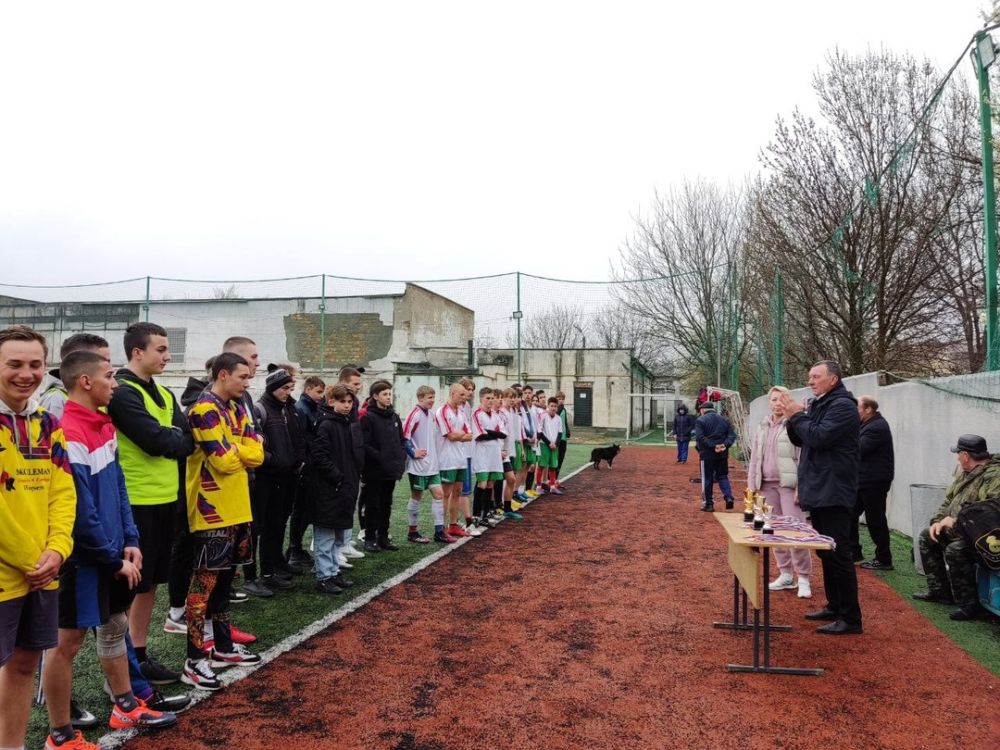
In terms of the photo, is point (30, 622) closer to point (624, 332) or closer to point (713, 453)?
point (713, 453)

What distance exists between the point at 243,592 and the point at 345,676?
2.05 m

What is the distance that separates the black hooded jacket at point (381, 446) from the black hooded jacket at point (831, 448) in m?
3.94

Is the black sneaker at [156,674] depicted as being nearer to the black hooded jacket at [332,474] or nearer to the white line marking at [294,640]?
the white line marking at [294,640]

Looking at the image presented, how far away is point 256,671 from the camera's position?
→ 4.11m

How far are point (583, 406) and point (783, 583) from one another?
1171 inches

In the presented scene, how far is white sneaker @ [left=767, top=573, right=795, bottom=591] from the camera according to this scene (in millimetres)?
6258

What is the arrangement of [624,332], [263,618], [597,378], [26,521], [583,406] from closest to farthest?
[26,521], [263,618], [624,332], [597,378], [583,406]

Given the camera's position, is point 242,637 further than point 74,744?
Yes

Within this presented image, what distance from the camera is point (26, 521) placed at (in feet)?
8.27

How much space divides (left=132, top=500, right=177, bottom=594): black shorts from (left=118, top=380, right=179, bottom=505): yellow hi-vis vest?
49mm

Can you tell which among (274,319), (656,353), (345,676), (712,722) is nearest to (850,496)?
(712,722)

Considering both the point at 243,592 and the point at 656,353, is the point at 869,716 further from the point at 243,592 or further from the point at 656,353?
the point at 656,353

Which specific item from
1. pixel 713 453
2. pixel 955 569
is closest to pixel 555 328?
pixel 713 453

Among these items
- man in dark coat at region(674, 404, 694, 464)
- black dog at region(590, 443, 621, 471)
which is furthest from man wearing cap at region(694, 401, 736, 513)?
man in dark coat at region(674, 404, 694, 464)
